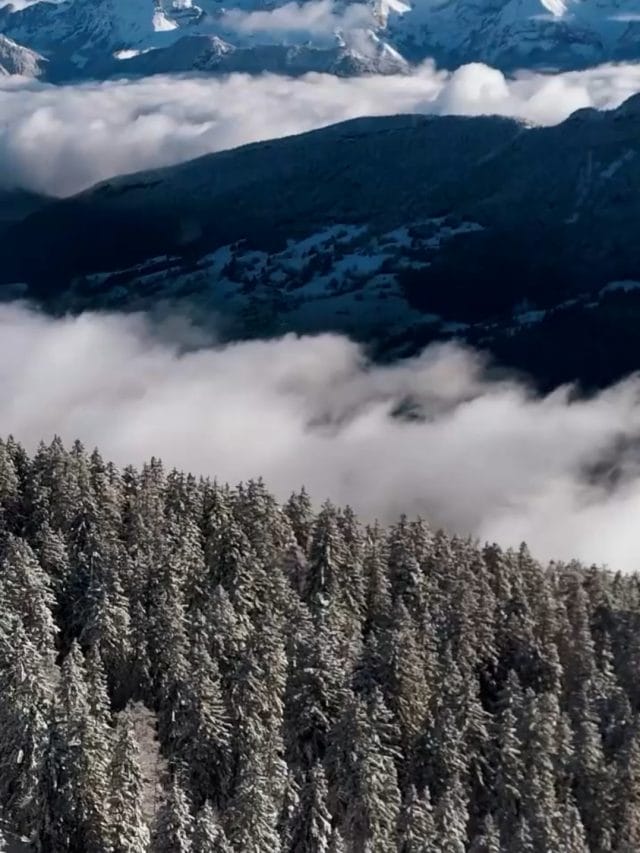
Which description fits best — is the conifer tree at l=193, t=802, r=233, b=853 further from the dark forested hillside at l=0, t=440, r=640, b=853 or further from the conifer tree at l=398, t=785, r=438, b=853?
the conifer tree at l=398, t=785, r=438, b=853

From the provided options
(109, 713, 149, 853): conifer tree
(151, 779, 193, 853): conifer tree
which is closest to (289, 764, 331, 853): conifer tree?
(151, 779, 193, 853): conifer tree

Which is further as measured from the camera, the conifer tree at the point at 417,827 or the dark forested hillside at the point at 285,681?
the conifer tree at the point at 417,827

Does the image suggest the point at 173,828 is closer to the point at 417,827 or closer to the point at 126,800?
the point at 126,800

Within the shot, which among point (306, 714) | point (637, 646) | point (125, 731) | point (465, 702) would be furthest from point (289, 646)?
point (637, 646)

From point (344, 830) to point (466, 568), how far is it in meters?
40.7

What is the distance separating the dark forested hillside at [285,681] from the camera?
73.0 m

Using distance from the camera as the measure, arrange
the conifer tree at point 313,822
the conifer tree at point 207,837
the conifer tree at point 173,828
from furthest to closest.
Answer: the conifer tree at point 313,822, the conifer tree at point 173,828, the conifer tree at point 207,837

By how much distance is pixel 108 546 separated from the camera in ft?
331

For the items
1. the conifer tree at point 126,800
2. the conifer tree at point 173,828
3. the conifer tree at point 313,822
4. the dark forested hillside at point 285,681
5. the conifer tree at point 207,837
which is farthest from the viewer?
the conifer tree at point 313,822

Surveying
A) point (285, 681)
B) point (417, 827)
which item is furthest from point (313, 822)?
point (285, 681)

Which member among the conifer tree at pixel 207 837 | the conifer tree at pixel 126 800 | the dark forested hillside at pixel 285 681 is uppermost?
the dark forested hillside at pixel 285 681

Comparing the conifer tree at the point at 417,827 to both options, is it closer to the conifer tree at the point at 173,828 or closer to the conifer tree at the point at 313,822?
the conifer tree at the point at 313,822

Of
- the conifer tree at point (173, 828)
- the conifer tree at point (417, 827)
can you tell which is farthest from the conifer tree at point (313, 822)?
the conifer tree at point (173, 828)

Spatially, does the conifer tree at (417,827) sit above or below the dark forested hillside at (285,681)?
below
